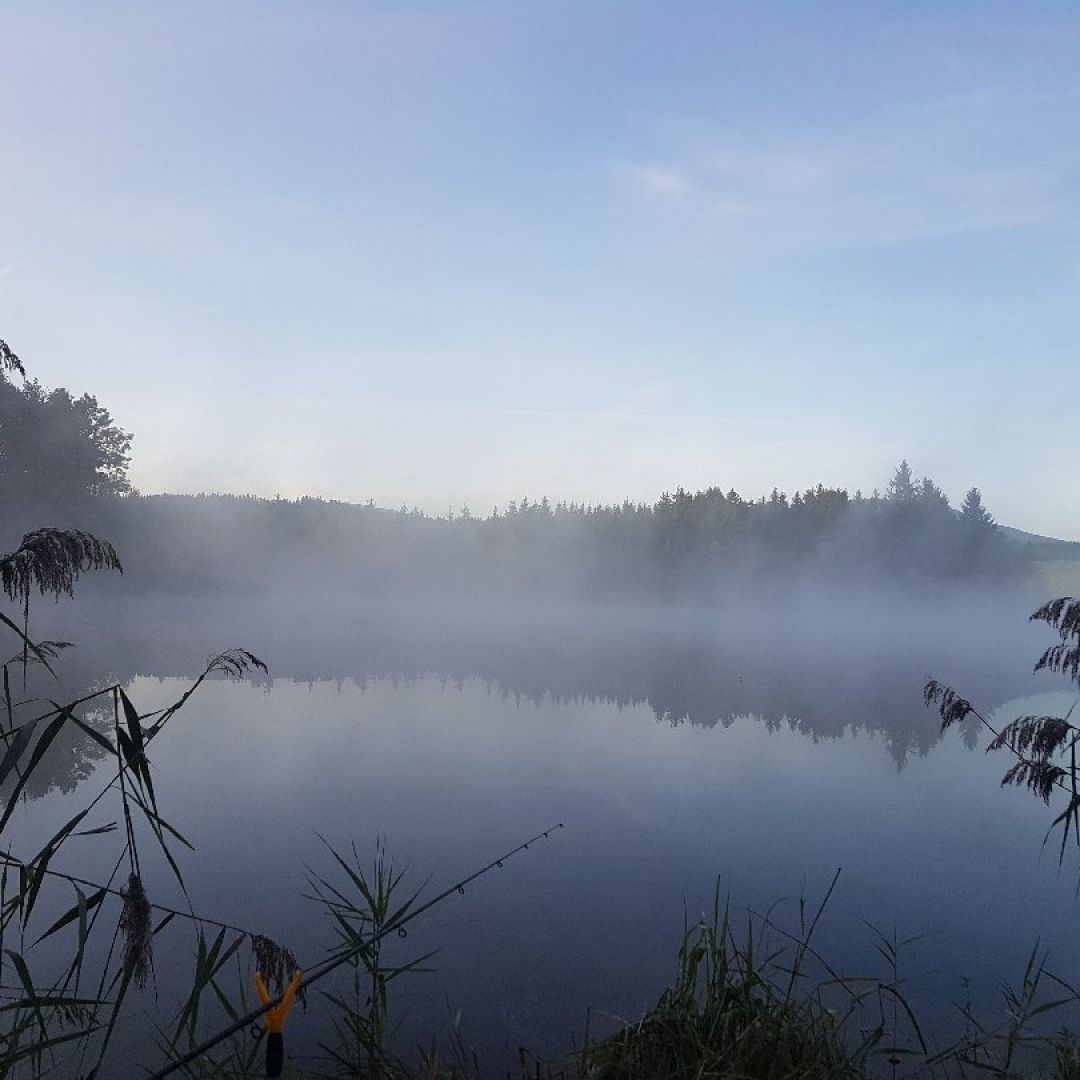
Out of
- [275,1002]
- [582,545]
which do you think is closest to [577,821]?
[275,1002]

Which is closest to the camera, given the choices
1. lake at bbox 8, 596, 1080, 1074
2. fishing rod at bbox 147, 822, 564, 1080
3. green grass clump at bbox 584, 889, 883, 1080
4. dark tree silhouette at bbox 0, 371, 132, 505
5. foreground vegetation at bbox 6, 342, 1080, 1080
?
fishing rod at bbox 147, 822, 564, 1080

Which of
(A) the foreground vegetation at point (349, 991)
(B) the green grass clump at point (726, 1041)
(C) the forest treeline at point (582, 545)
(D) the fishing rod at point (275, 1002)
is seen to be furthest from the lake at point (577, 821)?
(C) the forest treeline at point (582, 545)

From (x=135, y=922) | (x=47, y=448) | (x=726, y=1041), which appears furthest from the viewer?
(x=47, y=448)

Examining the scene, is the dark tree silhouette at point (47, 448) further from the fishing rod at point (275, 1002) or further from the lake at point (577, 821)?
the fishing rod at point (275, 1002)

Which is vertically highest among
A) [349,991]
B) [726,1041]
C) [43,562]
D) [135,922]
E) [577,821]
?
[43,562]

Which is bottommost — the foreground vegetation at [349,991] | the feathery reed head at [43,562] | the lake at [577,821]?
the lake at [577,821]

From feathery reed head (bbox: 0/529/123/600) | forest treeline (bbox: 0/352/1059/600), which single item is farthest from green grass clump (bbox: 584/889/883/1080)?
forest treeline (bbox: 0/352/1059/600)

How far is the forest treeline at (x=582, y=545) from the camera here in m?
79.9

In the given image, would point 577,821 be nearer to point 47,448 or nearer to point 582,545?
point 47,448

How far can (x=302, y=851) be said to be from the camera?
8.87m

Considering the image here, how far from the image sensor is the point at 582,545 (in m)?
97.0

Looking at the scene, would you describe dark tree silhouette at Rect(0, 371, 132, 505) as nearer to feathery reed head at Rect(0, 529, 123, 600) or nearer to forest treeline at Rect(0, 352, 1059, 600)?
forest treeline at Rect(0, 352, 1059, 600)

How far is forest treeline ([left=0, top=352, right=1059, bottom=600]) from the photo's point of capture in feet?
262

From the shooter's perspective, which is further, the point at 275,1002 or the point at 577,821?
the point at 577,821
